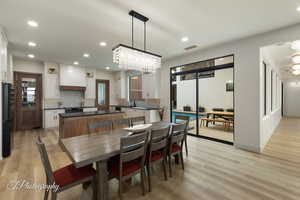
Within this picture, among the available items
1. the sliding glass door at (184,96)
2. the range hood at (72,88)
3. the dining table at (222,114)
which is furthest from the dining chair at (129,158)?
the range hood at (72,88)

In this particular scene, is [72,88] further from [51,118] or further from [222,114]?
[222,114]

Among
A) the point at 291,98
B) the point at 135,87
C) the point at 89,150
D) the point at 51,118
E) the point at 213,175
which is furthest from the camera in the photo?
the point at 291,98

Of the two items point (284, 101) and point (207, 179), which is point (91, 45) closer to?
point (207, 179)

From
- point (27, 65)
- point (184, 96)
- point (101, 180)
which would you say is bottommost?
point (101, 180)

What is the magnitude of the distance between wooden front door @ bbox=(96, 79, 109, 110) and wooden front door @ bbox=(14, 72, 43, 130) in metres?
2.43

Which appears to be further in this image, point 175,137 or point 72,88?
point 72,88

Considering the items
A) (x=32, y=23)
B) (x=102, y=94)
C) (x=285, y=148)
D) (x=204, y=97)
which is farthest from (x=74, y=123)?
(x=285, y=148)

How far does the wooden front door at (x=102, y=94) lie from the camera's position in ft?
24.6

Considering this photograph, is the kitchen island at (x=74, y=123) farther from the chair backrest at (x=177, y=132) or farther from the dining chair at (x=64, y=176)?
the chair backrest at (x=177, y=132)

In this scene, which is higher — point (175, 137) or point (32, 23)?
point (32, 23)

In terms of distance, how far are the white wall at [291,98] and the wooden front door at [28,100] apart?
1404cm

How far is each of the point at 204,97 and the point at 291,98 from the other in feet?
26.3

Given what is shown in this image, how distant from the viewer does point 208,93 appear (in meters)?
5.45

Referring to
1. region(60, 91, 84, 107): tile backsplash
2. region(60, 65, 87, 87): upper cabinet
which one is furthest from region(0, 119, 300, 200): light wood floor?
region(60, 65, 87, 87): upper cabinet
